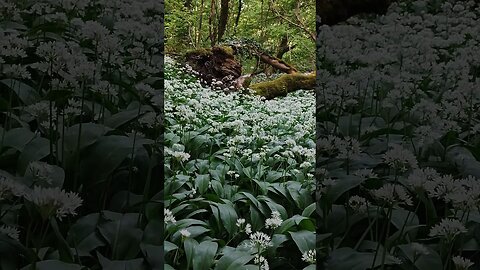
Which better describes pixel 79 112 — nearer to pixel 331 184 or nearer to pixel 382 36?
pixel 331 184

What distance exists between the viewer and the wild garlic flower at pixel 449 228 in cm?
89

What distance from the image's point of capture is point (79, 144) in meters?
0.90

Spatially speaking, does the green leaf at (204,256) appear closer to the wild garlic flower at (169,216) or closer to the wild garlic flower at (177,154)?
the wild garlic flower at (169,216)

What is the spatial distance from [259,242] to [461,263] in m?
0.41

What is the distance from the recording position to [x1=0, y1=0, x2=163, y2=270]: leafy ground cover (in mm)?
798

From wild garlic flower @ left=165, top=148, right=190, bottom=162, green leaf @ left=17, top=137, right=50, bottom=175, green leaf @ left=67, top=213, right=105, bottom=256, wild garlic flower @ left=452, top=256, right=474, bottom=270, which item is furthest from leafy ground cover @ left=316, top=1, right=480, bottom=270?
green leaf @ left=17, top=137, right=50, bottom=175

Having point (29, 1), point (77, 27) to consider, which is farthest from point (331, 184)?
point (29, 1)

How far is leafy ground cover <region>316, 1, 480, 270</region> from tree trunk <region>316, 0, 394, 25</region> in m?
0.04

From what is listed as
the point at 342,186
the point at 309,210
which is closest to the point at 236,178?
the point at 309,210

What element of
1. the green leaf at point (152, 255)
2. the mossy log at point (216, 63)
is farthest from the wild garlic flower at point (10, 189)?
the mossy log at point (216, 63)

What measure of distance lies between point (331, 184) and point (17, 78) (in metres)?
0.68

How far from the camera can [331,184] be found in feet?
3.52

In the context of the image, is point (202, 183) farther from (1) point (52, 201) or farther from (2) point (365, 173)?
(1) point (52, 201)

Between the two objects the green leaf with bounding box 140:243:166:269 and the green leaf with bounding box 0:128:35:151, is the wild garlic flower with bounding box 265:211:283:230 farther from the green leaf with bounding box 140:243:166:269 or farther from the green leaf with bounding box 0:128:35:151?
the green leaf with bounding box 0:128:35:151
